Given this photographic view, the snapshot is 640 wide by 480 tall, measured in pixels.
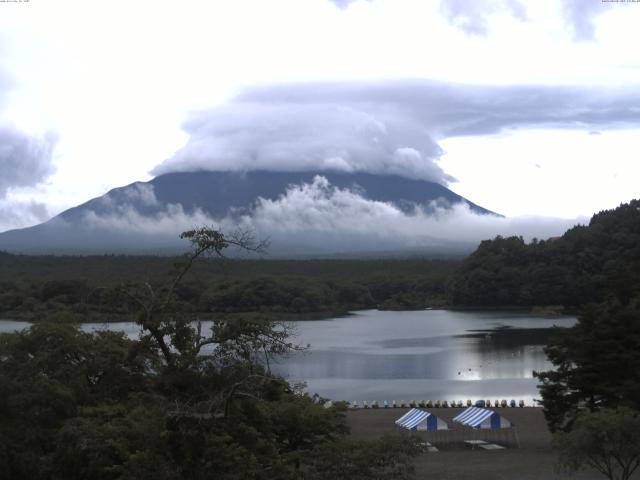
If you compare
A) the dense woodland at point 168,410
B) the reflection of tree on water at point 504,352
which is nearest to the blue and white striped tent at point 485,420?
the dense woodland at point 168,410

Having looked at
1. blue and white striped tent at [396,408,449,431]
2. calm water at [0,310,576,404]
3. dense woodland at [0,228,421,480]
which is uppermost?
dense woodland at [0,228,421,480]

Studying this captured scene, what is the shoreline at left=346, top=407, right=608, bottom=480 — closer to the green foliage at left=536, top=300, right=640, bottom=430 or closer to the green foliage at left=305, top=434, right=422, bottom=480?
the green foliage at left=536, top=300, right=640, bottom=430

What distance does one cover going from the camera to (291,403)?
13.7 metres

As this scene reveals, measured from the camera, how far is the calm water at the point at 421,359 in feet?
102

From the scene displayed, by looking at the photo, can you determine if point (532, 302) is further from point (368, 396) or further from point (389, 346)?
point (368, 396)

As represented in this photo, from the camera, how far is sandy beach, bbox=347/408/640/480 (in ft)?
54.1

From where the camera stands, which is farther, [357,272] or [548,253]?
[357,272]

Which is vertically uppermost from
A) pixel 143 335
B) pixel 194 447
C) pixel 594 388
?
pixel 143 335

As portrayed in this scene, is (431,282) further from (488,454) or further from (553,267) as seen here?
(488,454)

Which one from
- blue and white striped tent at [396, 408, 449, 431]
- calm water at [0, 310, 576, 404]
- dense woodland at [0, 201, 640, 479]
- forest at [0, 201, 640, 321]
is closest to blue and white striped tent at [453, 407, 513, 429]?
blue and white striped tent at [396, 408, 449, 431]

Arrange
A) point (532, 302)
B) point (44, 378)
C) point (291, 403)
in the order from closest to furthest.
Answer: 1. point (44, 378)
2. point (291, 403)
3. point (532, 302)

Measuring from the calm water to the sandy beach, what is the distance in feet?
12.6

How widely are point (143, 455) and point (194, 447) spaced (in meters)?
0.45

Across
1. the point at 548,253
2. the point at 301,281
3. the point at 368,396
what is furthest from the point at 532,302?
the point at 368,396
